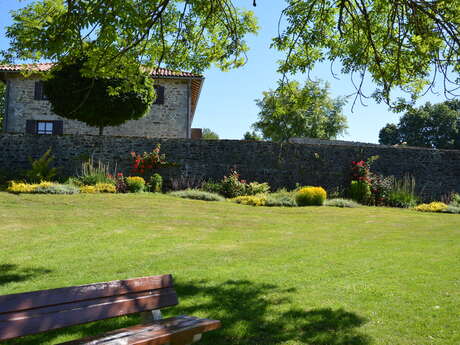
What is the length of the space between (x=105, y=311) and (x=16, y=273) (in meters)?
3.46

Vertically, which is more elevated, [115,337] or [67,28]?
[67,28]

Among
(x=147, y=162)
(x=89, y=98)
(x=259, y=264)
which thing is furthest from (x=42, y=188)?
(x=259, y=264)

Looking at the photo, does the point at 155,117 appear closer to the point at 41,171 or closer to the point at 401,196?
the point at 41,171

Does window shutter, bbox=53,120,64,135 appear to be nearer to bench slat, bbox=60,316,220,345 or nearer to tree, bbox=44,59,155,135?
tree, bbox=44,59,155,135

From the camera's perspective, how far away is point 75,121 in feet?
69.3

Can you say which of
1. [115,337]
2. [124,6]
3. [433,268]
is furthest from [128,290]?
[433,268]

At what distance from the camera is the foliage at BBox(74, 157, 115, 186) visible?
48.8 ft

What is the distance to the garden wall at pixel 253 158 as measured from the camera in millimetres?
15977

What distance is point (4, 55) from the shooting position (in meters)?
7.08

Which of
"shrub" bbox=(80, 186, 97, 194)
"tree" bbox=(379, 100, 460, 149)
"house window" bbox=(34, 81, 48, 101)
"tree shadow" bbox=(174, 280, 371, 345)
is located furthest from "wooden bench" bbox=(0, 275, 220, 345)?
"tree" bbox=(379, 100, 460, 149)

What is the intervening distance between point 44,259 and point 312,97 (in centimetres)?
516

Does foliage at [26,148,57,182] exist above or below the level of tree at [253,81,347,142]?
below

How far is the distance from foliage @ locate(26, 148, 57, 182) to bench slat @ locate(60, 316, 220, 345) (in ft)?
42.0

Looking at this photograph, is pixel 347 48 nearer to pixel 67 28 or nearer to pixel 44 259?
pixel 67 28
